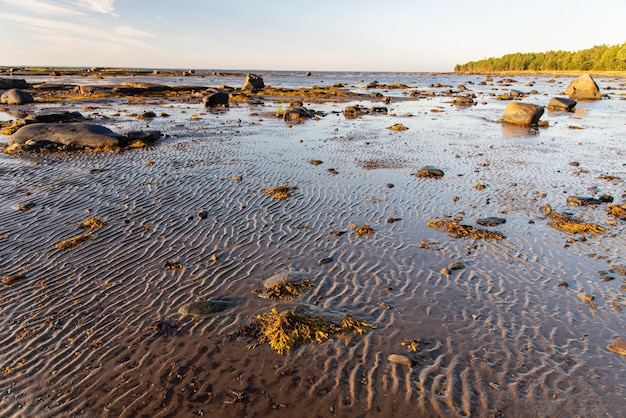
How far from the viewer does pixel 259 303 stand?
26.9 ft

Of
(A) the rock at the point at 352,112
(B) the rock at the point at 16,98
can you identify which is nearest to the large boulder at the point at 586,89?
(A) the rock at the point at 352,112

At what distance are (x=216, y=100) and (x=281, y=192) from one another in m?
36.4

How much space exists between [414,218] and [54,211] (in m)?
12.8

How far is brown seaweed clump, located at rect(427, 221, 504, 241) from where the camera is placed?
1159cm

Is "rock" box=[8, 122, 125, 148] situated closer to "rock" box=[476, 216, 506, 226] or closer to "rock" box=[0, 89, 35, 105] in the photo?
"rock" box=[476, 216, 506, 226]

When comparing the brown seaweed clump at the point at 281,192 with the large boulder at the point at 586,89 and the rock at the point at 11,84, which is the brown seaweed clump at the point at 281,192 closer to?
the large boulder at the point at 586,89

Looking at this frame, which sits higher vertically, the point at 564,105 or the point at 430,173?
the point at 564,105

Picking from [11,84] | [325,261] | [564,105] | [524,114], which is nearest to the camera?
[325,261]

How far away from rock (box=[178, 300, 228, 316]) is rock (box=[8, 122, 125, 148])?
61.0 ft

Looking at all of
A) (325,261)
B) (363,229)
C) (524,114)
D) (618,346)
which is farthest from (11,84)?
(618,346)

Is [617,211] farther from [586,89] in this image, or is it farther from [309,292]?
[586,89]

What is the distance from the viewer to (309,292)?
866 centimetres

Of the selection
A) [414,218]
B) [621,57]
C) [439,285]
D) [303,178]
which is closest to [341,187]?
[303,178]

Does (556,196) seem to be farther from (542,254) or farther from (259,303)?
(259,303)
